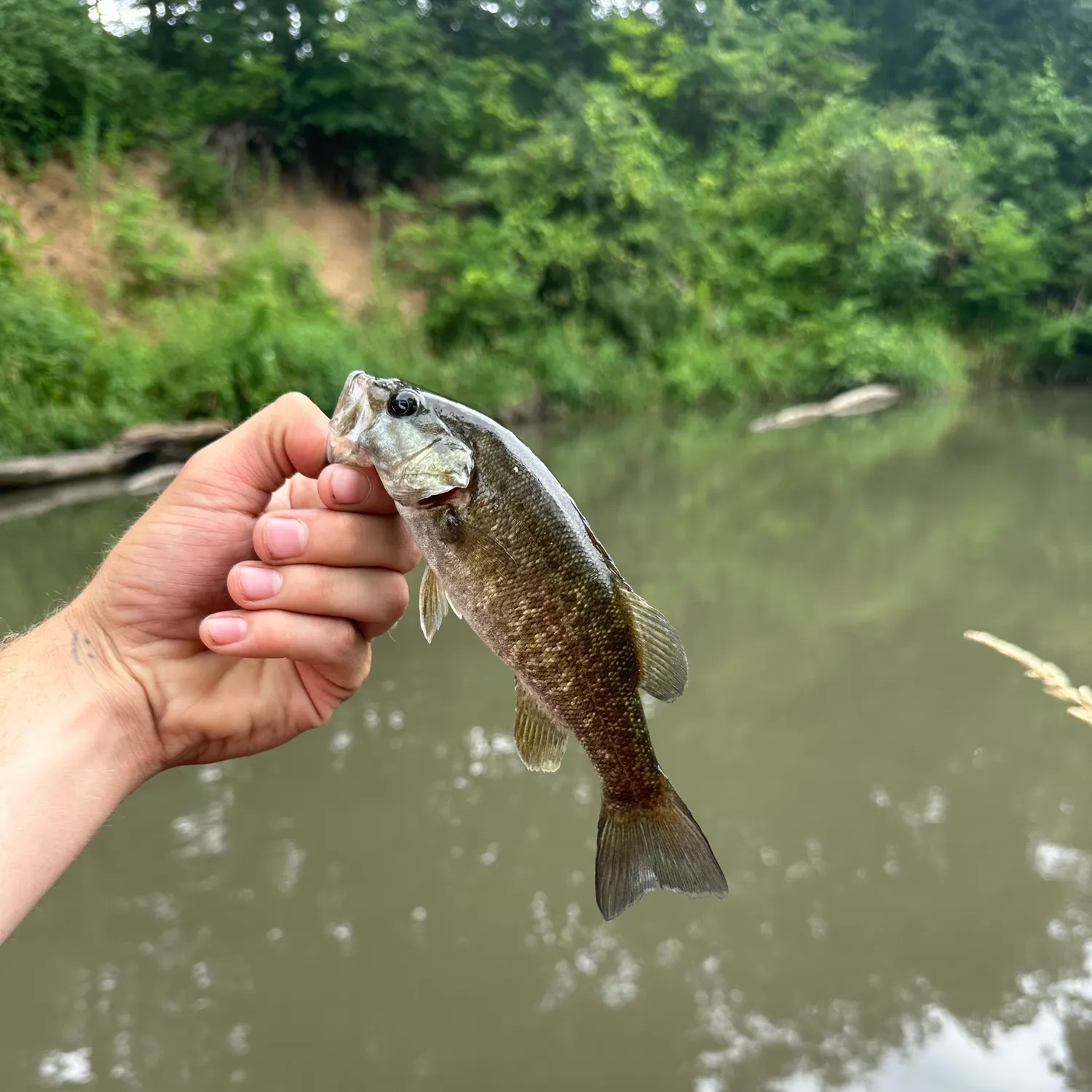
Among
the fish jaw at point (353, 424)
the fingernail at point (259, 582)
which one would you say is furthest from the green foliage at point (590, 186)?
the fish jaw at point (353, 424)

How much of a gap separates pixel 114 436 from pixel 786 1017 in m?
9.79

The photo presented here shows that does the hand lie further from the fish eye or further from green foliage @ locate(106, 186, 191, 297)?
green foliage @ locate(106, 186, 191, 297)

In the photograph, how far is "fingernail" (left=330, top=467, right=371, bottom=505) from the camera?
1578 millimetres

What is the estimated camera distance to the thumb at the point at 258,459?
1.71 metres

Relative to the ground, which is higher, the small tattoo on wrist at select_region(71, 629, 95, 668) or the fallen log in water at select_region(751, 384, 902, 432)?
the small tattoo on wrist at select_region(71, 629, 95, 668)

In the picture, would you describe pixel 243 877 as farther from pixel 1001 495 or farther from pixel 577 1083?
pixel 1001 495

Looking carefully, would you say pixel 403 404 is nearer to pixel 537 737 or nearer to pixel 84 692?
pixel 537 737

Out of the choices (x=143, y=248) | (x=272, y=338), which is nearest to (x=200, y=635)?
(x=272, y=338)

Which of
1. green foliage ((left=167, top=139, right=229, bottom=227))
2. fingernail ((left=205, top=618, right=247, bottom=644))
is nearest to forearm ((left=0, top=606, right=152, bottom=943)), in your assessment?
fingernail ((left=205, top=618, right=247, bottom=644))

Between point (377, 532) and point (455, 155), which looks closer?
point (377, 532)

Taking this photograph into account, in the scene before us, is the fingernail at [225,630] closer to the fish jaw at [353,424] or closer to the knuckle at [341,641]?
the knuckle at [341,641]

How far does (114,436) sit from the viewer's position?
9945mm

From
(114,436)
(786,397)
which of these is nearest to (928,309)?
(786,397)

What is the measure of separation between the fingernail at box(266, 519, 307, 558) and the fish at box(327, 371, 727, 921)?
15cm
